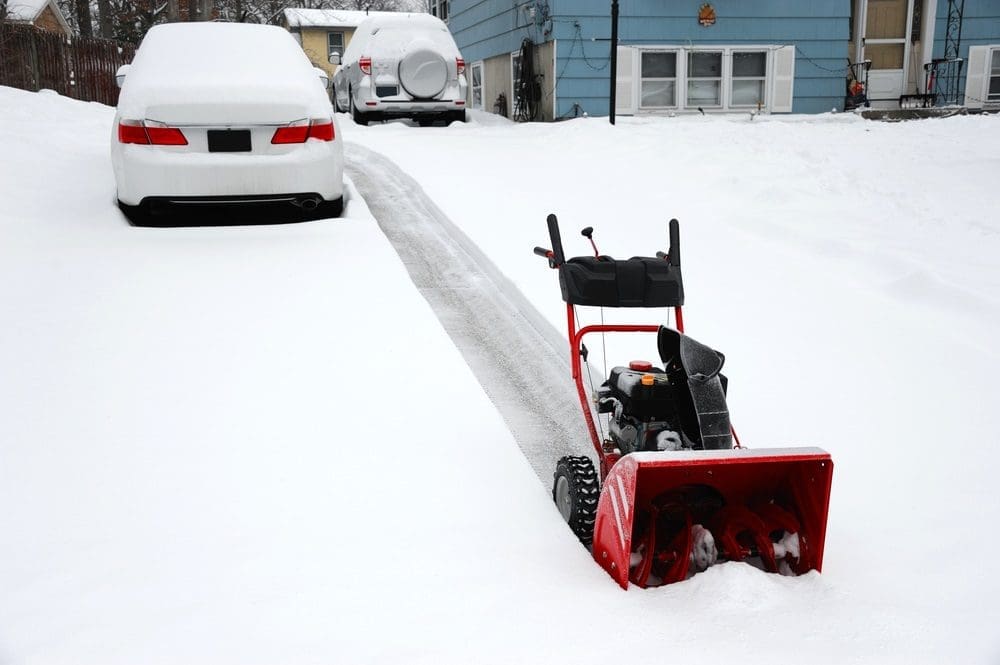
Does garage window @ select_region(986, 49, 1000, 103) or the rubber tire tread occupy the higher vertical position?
garage window @ select_region(986, 49, 1000, 103)

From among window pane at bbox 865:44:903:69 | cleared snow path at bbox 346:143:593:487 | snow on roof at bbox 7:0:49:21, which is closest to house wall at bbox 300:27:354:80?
snow on roof at bbox 7:0:49:21

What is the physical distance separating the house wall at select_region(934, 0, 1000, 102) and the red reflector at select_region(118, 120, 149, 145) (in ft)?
56.7

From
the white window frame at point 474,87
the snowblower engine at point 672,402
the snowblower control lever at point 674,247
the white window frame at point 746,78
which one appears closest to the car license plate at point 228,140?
the snowblower control lever at point 674,247

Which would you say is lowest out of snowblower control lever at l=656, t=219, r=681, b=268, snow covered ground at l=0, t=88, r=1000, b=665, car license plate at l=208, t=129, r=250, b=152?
snow covered ground at l=0, t=88, r=1000, b=665

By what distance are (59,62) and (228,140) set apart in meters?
15.3

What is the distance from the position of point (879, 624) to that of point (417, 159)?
9.18 m

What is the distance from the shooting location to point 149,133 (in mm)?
6691

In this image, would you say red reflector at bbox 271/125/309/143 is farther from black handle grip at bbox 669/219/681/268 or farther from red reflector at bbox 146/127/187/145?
black handle grip at bbox 669/219/681/268

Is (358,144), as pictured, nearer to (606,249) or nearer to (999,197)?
(606,249)

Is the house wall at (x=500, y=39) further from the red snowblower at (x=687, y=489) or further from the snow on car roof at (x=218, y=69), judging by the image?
the red snowblower at (x=687, y=489)

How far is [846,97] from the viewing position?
61.6ft

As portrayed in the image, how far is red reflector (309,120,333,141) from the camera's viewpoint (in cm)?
710

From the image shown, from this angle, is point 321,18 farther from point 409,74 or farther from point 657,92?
point 409,74

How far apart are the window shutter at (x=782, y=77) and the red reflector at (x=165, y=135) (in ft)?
47.9
